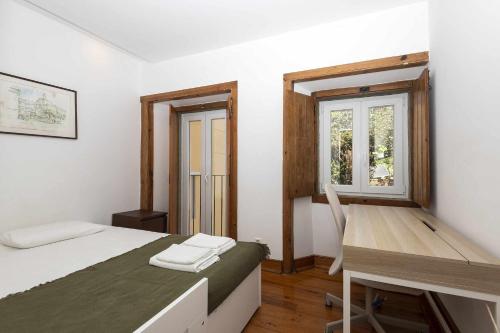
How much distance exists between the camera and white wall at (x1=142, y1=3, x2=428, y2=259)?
252 centimetres

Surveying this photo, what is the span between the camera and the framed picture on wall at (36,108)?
225 centimetres

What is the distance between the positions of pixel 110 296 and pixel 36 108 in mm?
2297

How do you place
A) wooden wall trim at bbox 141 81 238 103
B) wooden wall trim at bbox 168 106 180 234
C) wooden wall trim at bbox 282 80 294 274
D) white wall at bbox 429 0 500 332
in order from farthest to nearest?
wooden wall trim at bbox 168 106 180 234 → wooden wall trim at bbox 141 81 238 103 → wooden wall trim at bbox 282 80 294 274 → white wall at bbox 429 0 500 332

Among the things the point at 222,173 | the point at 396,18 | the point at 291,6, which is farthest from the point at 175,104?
the point at 396,18

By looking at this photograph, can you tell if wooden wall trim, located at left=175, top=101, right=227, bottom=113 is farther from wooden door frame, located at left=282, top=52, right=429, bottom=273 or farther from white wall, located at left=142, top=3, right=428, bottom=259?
wooden door frame, located at left=282, top=52, right=429, bottom=273

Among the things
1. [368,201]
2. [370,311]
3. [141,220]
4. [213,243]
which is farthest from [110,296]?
[368,201]

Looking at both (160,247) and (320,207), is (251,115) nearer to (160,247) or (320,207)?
(320,207)

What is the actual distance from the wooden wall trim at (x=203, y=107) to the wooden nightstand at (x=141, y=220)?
1795 millimetres

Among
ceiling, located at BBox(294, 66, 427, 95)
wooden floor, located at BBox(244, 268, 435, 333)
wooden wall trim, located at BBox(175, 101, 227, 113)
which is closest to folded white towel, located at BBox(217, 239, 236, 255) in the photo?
wooden floor, located at BBox(244, 268, 435, 333)

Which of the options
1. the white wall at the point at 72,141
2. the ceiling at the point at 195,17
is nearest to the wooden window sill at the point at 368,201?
the ceiling at the point at 195,17

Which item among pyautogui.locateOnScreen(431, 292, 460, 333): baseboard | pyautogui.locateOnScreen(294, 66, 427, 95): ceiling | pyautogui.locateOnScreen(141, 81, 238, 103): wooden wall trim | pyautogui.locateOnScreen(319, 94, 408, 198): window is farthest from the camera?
pyautogui.locateOnScreen(141, 81, 238, 103): wooden wall trim

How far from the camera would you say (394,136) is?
302cm

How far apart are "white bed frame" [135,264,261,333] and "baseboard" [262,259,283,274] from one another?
80cm

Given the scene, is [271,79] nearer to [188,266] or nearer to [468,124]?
[468,124]
